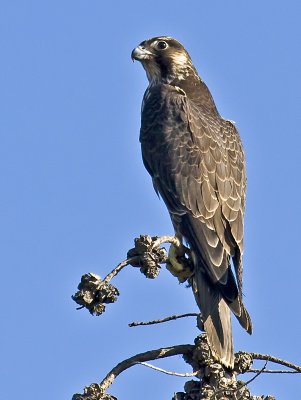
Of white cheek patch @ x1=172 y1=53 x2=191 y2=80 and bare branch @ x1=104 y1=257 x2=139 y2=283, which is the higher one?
white cheek patch @ x1=172 y1=53 x2=191 y2=80

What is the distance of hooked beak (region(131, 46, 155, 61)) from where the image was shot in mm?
7195

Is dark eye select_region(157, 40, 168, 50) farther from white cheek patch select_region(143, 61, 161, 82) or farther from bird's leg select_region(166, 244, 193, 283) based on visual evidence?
bird's leg select_region(166, 244, 193, 283)

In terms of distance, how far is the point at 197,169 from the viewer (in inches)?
244

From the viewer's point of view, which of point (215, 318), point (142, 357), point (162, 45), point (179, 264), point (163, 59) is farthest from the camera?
point (162, 45)

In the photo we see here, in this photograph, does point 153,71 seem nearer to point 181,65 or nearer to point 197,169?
point 181,65

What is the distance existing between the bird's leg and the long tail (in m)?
0.11

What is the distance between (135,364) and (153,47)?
13.4ft

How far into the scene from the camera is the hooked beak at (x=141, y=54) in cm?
720

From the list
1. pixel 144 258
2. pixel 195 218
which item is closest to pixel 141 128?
pixel 195 218

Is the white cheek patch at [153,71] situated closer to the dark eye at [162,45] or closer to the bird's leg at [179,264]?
the dark eye at [162,45]

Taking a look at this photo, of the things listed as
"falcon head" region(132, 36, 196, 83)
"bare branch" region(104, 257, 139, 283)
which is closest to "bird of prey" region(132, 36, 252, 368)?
"falcon head" region(132, 36, 196, 83)

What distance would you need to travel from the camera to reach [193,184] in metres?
6.12

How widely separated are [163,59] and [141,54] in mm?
177

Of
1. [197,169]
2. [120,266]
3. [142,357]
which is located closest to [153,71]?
[197,169]
